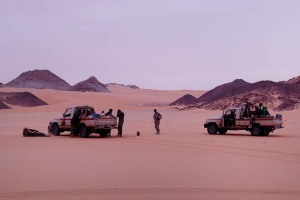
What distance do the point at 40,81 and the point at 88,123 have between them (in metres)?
141

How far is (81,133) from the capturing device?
2430cm

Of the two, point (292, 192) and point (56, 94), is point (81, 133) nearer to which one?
point (292, 192)

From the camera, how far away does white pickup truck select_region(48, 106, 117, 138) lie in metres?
23.9

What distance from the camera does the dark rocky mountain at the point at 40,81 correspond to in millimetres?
149500

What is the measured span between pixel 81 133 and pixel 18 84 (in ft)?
418

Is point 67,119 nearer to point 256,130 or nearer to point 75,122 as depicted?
point 75,122

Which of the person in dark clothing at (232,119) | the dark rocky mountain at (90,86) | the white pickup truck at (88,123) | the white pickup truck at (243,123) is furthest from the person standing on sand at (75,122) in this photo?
the dark rocky mountain at (90,86)

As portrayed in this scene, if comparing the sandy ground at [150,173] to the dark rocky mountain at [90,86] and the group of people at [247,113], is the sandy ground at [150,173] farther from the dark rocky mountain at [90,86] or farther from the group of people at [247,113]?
the dark rocky mountain at [90,86]

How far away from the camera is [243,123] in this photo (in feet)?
83.6

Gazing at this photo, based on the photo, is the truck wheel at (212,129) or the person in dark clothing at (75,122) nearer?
the person in dark clothing at (75,122)

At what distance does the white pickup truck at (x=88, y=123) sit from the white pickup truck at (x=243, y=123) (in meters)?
6.30

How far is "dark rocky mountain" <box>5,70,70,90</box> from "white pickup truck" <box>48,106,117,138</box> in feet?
406

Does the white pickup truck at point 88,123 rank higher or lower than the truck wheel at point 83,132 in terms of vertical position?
higher

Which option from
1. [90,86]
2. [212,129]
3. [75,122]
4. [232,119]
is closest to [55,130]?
[75,122]
